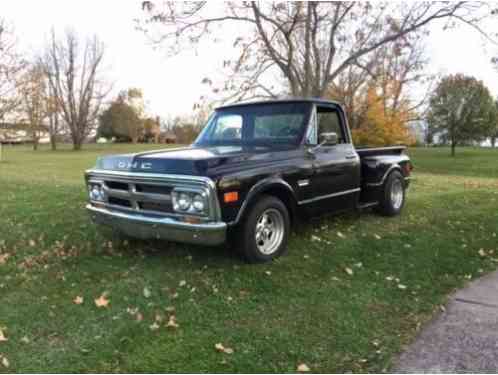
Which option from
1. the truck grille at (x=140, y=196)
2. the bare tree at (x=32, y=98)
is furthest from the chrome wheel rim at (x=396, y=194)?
the bare tree at (x=32, y=98)

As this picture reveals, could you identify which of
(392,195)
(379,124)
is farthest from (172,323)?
(379,124)

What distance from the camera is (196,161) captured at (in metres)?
3.79

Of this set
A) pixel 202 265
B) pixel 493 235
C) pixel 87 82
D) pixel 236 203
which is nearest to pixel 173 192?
pixel 236 203

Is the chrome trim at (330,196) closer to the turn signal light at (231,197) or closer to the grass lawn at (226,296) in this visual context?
the grass lawn at (226,296)

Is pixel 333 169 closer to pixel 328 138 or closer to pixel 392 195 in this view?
pixel 328 138

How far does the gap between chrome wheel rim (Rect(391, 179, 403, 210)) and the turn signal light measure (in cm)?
379

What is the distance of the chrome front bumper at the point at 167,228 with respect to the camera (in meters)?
3.72

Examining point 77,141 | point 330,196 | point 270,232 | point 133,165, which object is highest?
point 77,141

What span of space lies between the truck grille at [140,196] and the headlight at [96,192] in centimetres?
10

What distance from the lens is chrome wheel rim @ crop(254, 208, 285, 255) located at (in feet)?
14.4

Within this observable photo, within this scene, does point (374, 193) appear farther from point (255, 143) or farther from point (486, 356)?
point (486, 356)

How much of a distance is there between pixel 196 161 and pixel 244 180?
537 mm

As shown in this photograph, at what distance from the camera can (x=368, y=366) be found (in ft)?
9.00

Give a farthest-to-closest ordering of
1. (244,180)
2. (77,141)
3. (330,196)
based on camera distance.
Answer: (77,141), (330,196), (244,180)
